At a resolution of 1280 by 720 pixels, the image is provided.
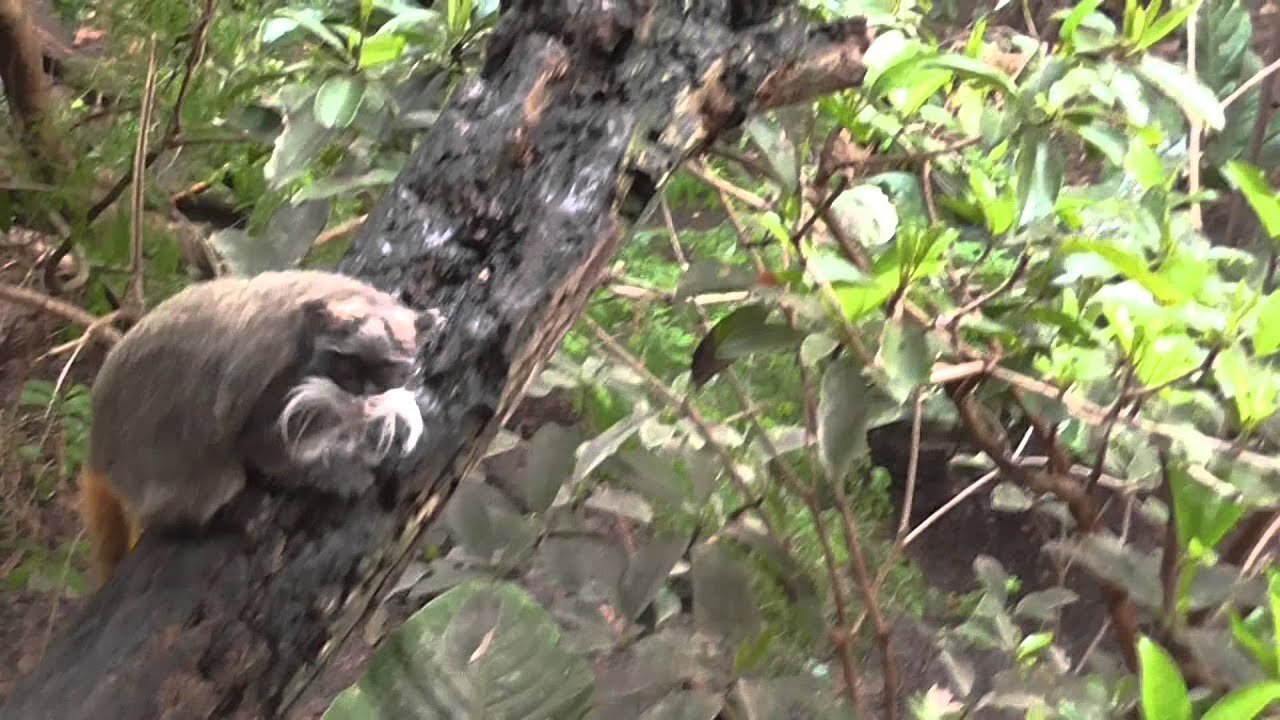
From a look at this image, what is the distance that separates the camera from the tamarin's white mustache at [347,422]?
2.67 feet

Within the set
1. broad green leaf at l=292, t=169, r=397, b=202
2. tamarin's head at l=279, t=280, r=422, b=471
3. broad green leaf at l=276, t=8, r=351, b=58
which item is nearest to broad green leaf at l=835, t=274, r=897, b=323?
tamarin's head at l=279, t=280, r=422, b=471

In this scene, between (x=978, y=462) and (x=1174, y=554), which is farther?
(x=978, y=462)

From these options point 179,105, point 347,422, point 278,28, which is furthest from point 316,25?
point 347,422

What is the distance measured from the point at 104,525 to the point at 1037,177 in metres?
0.99

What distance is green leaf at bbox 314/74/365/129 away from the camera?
99cm

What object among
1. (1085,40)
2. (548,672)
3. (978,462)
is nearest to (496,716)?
(548,672)

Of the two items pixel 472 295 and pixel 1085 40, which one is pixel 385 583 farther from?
pixel 1085 40

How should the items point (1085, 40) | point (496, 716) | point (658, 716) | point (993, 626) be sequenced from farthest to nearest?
point (993, 626), point (1085, 40), point (658, 716), point (496, 716)

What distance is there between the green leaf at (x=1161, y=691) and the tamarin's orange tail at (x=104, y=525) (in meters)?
0.93

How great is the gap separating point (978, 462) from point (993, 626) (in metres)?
0.32

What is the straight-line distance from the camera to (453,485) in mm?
870

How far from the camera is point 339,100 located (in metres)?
1.00

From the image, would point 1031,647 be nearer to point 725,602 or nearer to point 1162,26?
point 725,602

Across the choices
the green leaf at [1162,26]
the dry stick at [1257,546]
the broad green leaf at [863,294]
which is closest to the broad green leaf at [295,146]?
the broad green leaf at [863,294]
